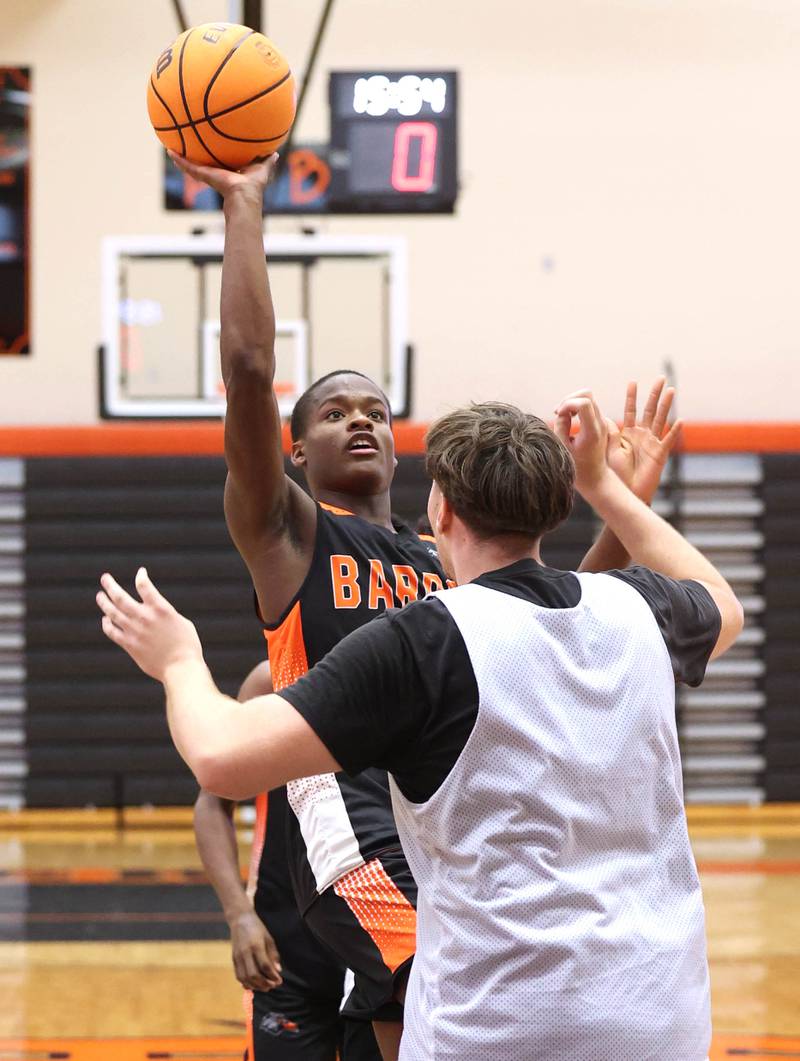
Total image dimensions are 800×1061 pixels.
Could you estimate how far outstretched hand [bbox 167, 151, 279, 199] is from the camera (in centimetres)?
263

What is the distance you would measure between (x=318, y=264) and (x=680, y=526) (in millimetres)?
3540

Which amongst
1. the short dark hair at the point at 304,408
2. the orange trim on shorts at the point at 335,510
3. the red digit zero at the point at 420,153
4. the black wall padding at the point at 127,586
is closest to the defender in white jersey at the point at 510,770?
the orange trim on shorts at the point at 335,510

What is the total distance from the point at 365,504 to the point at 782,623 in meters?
8.32

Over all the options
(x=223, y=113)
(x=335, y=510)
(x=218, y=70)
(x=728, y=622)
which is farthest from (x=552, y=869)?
(x=218, y=70)

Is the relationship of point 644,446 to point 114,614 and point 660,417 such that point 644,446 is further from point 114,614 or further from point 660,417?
point 114,614

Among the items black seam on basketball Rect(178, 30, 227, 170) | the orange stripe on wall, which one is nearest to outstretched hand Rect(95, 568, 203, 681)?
black seam on basketball Rect(178, 30, 227, 170)

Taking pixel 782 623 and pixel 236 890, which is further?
pixel 782 623

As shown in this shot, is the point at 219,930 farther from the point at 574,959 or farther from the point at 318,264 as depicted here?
the point at 574,959

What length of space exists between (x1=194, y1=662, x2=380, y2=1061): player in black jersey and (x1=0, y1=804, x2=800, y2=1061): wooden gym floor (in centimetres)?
201

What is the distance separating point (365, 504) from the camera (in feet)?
10.5

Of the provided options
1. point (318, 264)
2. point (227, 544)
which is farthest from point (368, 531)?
point (227, 544)

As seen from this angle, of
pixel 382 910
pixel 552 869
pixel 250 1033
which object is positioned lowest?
pixel 250 1033

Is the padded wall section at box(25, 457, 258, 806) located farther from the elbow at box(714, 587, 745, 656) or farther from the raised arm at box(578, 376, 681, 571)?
the elbow at box(714, 587, 745, 656)

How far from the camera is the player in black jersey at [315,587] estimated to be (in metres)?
2.54
